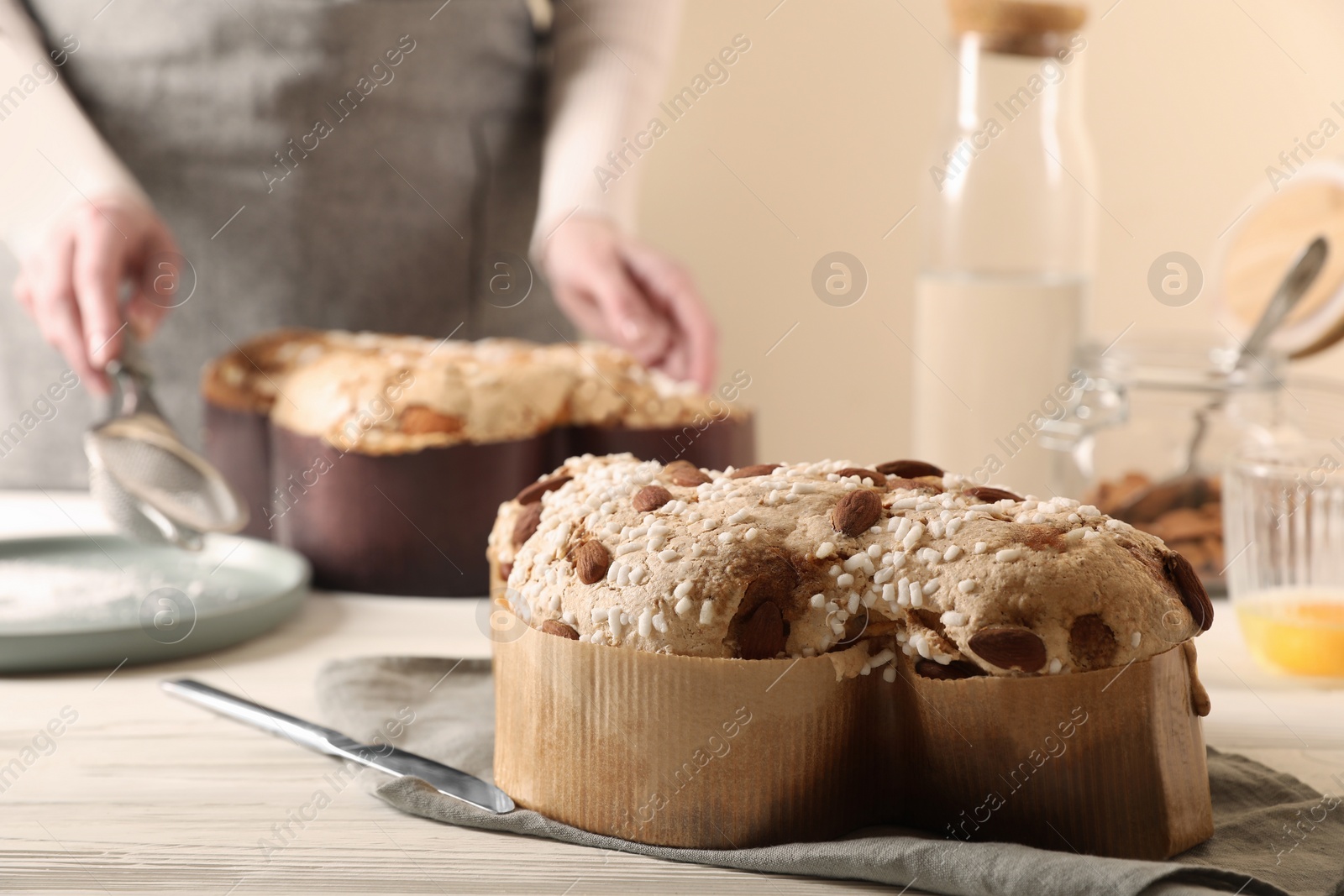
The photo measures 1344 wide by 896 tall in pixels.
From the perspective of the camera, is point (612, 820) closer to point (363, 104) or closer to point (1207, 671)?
point (1207, 671)

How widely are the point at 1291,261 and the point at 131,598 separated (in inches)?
54.5

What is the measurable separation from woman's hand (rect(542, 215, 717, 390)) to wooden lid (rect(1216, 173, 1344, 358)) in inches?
26.3

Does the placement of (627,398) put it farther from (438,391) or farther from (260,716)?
(260,716)

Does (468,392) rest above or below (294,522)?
above

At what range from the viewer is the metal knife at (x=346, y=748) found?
0.69 meters

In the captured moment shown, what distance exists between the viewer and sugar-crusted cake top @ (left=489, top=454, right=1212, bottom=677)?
61 centimetres

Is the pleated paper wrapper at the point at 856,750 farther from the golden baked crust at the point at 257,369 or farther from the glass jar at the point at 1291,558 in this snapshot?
the golden baked crust at the point at 257,369

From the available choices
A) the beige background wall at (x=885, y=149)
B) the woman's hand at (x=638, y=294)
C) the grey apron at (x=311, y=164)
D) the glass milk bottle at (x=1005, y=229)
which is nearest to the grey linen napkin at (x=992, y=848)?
the woman's hand at (x=638, y=294)

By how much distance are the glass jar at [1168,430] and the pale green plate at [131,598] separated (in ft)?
2.58

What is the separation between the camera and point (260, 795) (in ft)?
2.40

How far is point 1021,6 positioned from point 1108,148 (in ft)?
3.23

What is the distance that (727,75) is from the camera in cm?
235

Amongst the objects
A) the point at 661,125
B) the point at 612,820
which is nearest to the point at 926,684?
the point at 612,820

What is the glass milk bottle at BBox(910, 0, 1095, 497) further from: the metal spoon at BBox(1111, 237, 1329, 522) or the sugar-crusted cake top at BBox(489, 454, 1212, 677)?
the sugar-crusted cake top at BBox(489, 454, 1212, 677)
